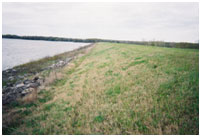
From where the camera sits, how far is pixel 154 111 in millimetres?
4488

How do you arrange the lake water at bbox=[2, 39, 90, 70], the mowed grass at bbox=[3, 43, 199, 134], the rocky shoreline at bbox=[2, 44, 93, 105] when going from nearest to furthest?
the mowed grass at bbox=[3, 43, 199, 134]
the rocky shoreline at bbox=[2, 44, 93, 105]
the lake water at bbox=[2, 39, 90, 70]

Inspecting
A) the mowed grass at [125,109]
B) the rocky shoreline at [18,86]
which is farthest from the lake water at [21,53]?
the mowed grass at [125,109]

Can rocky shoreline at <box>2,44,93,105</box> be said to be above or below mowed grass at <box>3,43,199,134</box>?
below

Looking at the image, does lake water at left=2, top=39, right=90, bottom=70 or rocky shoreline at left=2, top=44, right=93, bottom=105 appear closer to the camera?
rocky shoreline at left=2, top=44, right=93, bottom=105

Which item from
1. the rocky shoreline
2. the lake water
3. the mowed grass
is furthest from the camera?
the lake water

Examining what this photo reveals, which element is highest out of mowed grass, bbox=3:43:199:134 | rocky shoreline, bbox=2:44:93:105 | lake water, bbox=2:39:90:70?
lake water, bbox=2:39:90:70

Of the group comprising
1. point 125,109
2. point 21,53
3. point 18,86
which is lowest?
point 18,86

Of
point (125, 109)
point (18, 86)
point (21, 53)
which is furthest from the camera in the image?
point (21, 53)

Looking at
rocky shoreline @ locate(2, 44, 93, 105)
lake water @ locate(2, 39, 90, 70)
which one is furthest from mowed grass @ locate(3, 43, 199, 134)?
lake water @ locate(2, 39, 90, 70)

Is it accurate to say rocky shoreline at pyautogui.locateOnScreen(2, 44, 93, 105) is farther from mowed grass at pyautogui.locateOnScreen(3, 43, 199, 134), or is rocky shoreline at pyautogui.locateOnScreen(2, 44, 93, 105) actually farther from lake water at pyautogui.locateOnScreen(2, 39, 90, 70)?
lake water at pyautogui.locateOnScreen(2, 39, 90, 70)

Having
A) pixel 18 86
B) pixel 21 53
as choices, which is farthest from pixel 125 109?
pixel 21 53

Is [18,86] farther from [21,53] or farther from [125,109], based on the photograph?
[21,53]

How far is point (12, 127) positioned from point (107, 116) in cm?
441

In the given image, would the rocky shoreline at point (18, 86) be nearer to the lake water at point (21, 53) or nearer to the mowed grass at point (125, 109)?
the mowed grass at point (125, 109)
